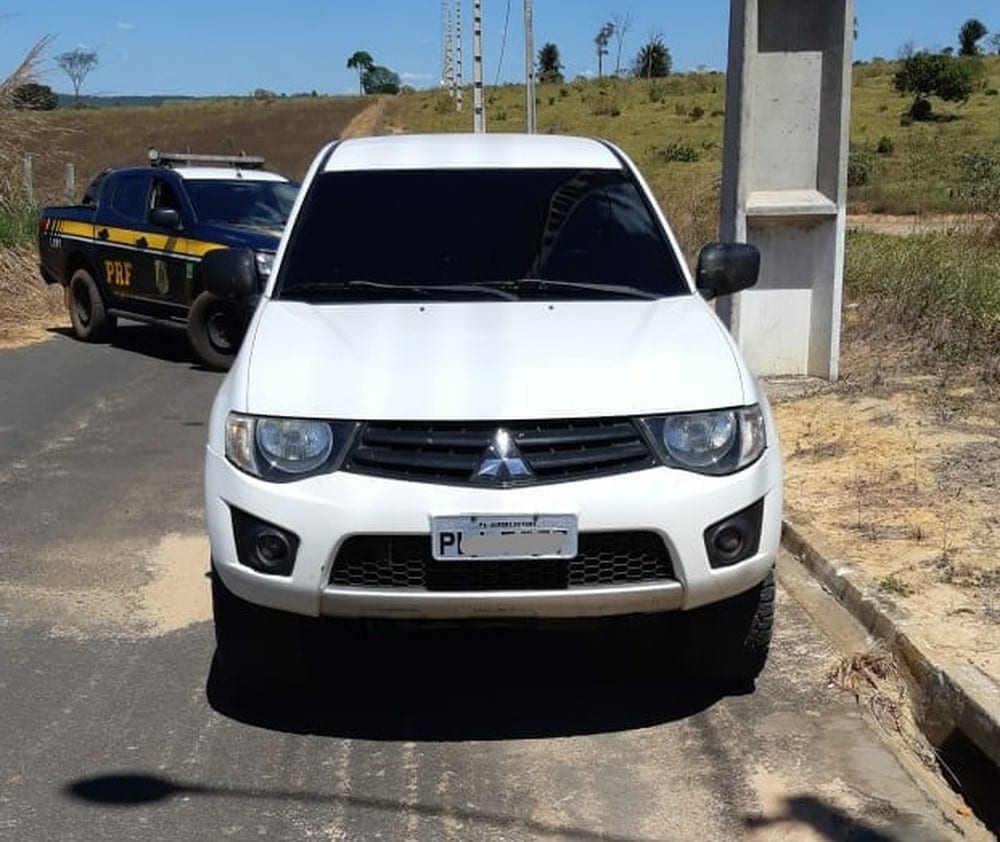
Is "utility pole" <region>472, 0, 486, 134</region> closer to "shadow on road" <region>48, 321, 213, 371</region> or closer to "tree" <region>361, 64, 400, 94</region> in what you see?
"shadow on road" <region>48, 321, 213, 371</region>

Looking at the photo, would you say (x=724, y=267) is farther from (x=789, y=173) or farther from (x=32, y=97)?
(x=32, y=97)

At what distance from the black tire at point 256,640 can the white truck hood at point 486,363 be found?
685 millimetres

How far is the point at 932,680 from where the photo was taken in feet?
14.4

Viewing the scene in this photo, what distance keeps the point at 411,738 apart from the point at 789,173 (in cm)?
671

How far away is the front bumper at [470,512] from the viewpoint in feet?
12.3

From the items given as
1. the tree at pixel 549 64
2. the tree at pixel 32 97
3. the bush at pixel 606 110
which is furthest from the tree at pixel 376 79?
the tree at pixel 32 97

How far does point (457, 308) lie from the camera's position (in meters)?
4.66

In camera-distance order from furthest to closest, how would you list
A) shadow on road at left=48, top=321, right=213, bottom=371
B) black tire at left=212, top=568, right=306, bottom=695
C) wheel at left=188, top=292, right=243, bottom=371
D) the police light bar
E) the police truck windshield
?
the police light bar, shadow on road at left=48, top=321, right=213, bottom=371, the police truck windshield, wheel at left=188, top=292, right=243, bottom=371, black tire at left=212, top=568, right=306, bottom=695

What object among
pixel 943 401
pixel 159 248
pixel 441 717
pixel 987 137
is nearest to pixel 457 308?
pixel 441 717

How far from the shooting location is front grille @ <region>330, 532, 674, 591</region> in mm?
3803

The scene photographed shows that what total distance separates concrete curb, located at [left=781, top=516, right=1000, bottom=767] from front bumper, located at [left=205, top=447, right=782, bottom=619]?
89 centimetres

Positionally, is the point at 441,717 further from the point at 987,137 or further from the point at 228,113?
the point at 228,113

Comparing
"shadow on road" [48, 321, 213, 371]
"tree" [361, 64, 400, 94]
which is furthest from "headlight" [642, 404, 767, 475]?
"tree" [361, 64, 400, 94]

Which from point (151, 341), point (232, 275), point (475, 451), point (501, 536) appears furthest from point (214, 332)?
point (501, 536)
